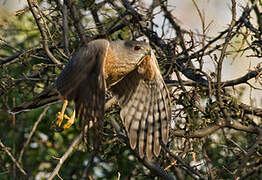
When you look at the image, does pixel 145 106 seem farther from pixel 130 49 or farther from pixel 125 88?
pixel 130 49

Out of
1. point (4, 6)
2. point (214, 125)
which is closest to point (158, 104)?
point (214, 125)

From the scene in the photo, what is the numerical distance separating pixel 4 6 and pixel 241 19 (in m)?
2.34

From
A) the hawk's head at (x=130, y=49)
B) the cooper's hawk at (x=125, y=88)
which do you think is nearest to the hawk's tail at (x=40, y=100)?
the cooper's hawk at (x=125, y=88)

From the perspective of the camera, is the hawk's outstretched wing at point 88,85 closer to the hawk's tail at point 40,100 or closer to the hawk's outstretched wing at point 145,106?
the hawk's tail at point 40,100

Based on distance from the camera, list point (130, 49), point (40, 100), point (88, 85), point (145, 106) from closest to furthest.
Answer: point (88, 85) → point (130, 49) → point (40, 100) → point (145, 106)

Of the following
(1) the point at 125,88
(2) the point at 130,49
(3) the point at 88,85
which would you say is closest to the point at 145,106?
(1) the point at 125,88

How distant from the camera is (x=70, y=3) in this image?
412 centimetres

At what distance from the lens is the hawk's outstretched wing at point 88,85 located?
3.43 m

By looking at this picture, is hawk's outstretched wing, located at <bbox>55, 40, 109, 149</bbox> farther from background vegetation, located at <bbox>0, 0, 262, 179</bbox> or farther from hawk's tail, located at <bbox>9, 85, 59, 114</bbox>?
hawk's tail, located at <bbox>9, 85, 59, 114</bbox>

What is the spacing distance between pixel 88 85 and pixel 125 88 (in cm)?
155

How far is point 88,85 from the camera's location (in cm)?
360

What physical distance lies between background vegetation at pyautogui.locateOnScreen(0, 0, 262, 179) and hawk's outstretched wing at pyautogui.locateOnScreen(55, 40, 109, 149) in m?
0.32

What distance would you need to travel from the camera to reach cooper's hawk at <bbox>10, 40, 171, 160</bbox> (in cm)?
357

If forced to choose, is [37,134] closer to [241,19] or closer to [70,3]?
[70,3]
